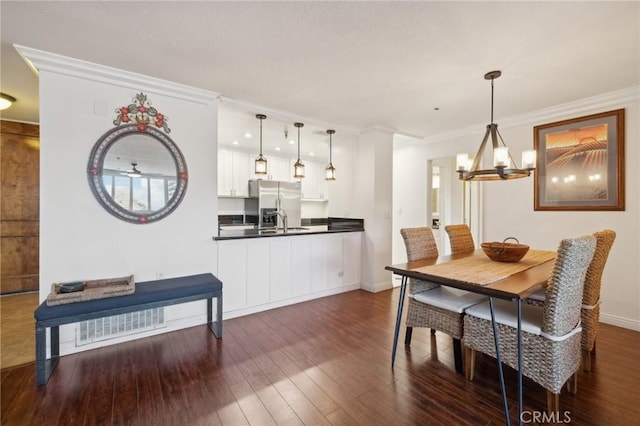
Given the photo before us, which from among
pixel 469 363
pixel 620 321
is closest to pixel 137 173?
pixel 469 363

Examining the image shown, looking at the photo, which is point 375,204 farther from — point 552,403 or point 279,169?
point 552,403

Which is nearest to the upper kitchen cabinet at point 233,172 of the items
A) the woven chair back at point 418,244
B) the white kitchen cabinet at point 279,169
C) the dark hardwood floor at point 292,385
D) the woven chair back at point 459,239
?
the white kitchen cabinet at point 279,169

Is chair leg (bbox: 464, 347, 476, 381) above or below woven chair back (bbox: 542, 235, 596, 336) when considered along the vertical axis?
below

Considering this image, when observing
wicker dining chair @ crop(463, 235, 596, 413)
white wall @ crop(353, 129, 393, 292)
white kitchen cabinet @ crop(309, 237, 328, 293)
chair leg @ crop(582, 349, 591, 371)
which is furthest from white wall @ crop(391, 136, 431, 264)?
wicker dining chair @ crop(463, 235, 596, 413)

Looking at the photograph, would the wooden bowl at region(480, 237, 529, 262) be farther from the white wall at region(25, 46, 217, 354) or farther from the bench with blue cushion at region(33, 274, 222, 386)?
the white wall at region(25, 46, 217, 354)

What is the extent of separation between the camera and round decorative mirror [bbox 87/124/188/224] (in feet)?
8.32

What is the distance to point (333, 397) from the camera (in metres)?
1.86

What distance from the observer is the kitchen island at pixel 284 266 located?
3.19 metres

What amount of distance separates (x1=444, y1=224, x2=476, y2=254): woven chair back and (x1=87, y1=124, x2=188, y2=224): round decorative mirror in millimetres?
2884

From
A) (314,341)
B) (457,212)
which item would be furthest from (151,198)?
(457,212)

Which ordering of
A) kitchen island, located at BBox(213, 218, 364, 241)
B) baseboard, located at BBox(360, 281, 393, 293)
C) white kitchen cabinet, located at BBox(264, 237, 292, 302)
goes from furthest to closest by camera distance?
1. baseboard, located at BBox(360, 281, 393, 293)
2. kitchen island, located at BBox(213, 218, 364, 241)
3. white kitchen cabinet, located at BBox(264, 237, 292, 302)

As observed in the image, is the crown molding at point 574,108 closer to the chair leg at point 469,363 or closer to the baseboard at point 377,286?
the baseboard at point 377,286

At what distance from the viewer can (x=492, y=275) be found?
1.94m

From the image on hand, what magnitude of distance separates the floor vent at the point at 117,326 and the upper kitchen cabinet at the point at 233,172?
3.05 m
